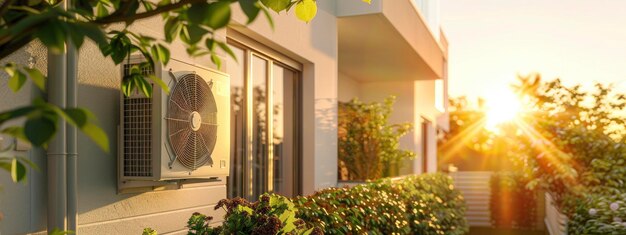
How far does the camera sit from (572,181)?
11.3 metres

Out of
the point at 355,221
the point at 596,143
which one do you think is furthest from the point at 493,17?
the point at 355,221

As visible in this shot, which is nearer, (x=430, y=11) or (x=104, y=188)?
(x=104, y=188)

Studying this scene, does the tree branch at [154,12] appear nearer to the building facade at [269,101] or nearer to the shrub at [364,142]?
the building facade at [269,101]

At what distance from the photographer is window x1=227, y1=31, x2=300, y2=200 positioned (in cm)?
683

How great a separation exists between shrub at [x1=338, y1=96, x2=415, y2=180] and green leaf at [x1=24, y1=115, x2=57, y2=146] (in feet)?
33.9

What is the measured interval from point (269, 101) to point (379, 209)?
64.8 inches

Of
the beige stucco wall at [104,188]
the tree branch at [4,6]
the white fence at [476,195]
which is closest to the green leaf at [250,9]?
the tree branch at [4,6]

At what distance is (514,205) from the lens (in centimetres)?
1808

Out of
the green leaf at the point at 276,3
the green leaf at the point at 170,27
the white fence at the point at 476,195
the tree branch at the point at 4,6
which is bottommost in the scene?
the white fence at the point at 476,195

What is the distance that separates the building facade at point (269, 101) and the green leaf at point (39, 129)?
22.5 inches

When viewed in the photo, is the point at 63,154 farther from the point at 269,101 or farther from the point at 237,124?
the point at 269,101

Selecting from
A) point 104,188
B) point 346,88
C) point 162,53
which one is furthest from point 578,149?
point 162,53

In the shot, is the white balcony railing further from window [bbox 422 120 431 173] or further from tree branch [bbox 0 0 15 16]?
tree branch [bbox 0 0 15 16]

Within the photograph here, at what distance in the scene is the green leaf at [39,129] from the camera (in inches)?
52.7
